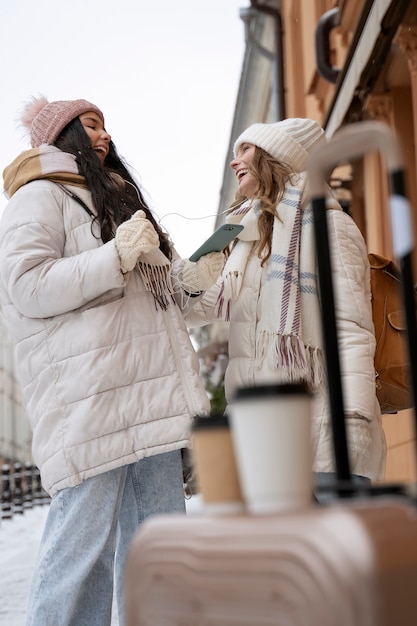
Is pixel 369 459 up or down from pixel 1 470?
up

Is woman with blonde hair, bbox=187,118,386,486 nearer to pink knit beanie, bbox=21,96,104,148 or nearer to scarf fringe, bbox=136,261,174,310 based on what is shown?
scarf fringe, bbox=136,261,174,310

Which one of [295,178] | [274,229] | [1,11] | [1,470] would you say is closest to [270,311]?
[274,229]

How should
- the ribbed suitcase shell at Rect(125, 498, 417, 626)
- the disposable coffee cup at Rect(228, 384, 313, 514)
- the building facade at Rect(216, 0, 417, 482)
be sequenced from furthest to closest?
the building facade at Rect(216, 0, 417, 482) → the disposable coffee cup at Rect(228, 384, 313, 514) → the ribbed suitcase shell at Rect(125, 498, 417, 626)

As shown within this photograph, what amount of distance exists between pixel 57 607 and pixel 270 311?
39.5 inches

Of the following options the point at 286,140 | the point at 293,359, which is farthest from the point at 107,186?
the point at 293,359

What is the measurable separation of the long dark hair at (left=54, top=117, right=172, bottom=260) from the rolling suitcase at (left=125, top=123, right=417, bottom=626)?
167cm

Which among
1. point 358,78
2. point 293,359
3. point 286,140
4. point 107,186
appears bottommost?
point 293,359

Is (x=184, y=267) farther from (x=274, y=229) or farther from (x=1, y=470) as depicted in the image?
(x=1, y=470)

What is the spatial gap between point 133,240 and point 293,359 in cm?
58

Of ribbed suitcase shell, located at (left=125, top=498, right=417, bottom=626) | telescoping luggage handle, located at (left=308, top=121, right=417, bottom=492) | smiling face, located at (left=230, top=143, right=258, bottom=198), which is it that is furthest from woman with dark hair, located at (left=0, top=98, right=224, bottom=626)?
ribbed suitcase shell, located at (left=125, top=498, right=417, bottom=626)

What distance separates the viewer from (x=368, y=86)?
7473 millimetres

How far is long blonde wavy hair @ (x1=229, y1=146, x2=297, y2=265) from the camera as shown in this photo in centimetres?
306

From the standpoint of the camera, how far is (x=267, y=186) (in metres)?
3.12

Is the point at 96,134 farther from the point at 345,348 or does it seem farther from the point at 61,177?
the point at 345,348
